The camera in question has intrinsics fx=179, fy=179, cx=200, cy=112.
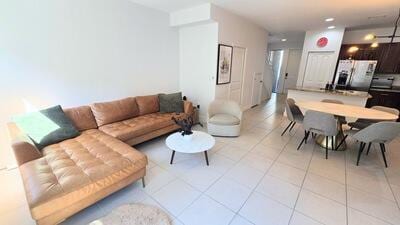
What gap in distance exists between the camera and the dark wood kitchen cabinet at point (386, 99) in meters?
4.84

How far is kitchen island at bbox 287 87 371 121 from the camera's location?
4.07 m

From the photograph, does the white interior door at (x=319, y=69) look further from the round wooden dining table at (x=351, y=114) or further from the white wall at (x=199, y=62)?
the white wall at (x=199, y=62)

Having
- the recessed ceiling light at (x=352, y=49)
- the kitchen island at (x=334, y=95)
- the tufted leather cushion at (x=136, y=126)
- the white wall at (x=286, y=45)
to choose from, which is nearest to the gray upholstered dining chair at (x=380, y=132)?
the kitchen island at (x=334, y=95)

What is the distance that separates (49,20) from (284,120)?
17.1 ft

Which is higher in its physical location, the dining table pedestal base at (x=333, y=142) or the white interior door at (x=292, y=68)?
the white interior door at (x=292, y=68)

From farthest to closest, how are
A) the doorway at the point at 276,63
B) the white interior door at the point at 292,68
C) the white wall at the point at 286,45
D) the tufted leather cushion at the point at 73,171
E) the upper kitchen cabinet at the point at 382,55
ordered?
1. the doorway at the point at 276,63
2. the white interior door at the point at 292,68
3. the white wall at the point at 286,45
4. the upper kitchen cabinet at the point at 382,55
5. the tufted leather cushion at the point at 73,171

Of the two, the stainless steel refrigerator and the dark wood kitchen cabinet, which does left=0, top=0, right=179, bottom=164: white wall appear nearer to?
the stainless steel refrigerator

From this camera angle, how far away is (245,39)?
4738 millimetres

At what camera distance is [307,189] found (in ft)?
7.05

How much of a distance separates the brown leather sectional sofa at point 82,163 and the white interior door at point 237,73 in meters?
2.53

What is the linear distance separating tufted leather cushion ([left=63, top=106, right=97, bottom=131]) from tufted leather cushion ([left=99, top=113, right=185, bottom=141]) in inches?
6.9

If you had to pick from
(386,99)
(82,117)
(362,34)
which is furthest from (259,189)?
(362,34)

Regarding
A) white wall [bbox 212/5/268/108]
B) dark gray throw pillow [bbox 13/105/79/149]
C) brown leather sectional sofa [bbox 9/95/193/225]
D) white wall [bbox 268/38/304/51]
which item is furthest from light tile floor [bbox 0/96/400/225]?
white wall [bbox 268/38/304/51]

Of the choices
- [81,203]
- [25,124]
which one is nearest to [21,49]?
[25,124]
